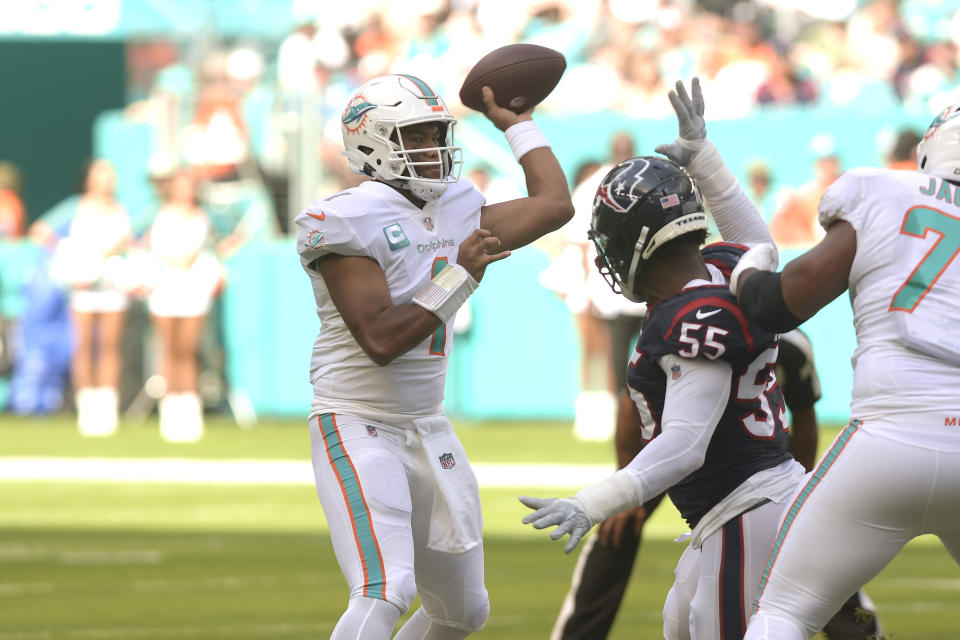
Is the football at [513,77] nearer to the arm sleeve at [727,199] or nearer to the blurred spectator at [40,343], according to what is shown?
the arm sleeve at [727,199]

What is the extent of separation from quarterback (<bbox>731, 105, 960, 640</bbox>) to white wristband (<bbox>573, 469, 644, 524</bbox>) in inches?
12.9

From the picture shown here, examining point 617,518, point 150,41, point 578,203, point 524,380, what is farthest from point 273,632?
point 150,41

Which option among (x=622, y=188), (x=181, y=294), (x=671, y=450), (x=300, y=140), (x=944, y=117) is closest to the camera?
(x=671, y=450)

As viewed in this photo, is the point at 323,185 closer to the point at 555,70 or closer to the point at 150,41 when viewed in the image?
the point at 150,41

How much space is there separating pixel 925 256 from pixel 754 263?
0.37 metres

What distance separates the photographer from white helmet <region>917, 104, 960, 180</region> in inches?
134

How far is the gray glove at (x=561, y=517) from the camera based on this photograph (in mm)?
3193

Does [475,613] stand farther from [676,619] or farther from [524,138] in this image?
[524,138]

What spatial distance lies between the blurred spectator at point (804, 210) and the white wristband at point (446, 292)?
31.6ft

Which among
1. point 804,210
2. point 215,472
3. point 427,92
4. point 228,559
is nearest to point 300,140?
point 215,472

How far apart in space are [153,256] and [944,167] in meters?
11.5

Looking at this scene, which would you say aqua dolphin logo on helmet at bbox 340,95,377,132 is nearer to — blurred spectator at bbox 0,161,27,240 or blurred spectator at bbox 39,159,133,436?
blurred spectator at bbox 39,159,133,436

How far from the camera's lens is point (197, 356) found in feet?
46.3

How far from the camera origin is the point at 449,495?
403 cm
